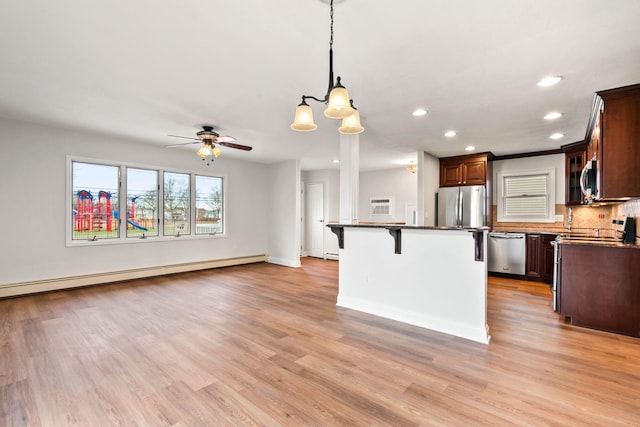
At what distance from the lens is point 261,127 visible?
14.1ft

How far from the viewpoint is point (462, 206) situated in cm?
572

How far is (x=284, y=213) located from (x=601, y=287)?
5.58 metres

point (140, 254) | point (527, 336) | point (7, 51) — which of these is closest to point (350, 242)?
point (527, 336)

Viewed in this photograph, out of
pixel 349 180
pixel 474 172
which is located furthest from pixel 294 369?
pixel 474 172

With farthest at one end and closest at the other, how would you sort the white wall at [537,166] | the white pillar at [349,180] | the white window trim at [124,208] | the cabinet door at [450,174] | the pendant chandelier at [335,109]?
the cabinet door at [450,174], the white wall at [537,166], the white window trim at [124,208], the white pillar at [349,180], the pendant chandelier at [335,109]

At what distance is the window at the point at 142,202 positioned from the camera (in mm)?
5230

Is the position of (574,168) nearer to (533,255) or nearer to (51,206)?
(533,255)

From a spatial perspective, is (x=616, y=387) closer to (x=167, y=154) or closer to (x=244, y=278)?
(x=244, y=278)

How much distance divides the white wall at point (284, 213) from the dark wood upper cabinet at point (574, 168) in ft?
17.0

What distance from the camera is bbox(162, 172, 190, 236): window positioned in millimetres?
5711

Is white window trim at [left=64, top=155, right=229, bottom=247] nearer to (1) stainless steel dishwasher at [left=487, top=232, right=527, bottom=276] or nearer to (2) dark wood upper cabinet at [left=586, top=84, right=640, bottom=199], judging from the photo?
(1) stainless steel dishwasher at [left=487, top=232, right=527, bottom=276]

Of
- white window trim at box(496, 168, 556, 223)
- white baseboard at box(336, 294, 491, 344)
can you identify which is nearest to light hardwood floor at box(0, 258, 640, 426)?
white baseboard at box(336, 294, 491, 344)

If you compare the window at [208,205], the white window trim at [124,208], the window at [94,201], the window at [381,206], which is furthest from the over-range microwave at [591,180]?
the window at [94,201]

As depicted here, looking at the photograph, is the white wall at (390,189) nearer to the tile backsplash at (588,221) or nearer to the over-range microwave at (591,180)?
the tile backsplash at (588,221)
